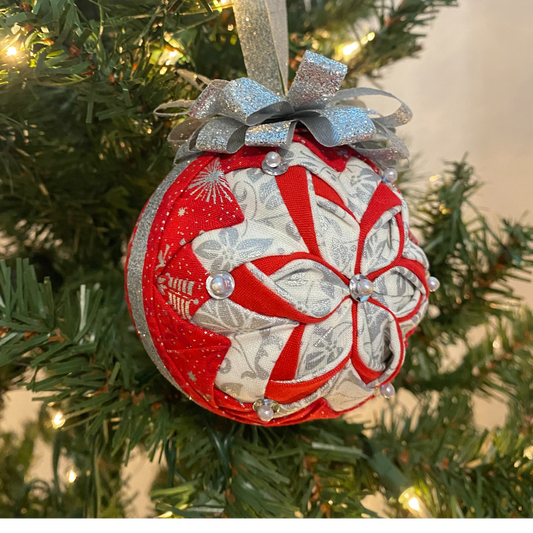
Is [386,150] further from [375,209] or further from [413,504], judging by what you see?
[413,504]

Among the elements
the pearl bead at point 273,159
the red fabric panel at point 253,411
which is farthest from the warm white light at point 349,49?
the red fabric panel at point 253,411

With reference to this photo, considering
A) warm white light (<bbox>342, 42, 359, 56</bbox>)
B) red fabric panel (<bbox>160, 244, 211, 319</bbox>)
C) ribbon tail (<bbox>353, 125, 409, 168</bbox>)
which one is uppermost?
warm white light (<bbox>342, 42, 359, 56</bbox>)

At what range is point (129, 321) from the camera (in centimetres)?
56

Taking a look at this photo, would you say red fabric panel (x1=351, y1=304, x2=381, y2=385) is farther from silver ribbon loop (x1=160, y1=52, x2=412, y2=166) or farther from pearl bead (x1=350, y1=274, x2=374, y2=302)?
silver ribbon loop (x1=160, y1=52, x2=412, y2=166)

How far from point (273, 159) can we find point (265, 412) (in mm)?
196

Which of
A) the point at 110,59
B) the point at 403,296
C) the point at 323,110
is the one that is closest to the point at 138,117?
the point at 110,59

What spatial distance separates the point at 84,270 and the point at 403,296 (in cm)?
37

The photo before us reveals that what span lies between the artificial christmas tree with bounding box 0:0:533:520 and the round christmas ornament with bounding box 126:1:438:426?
0.24ft

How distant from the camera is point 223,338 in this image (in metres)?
0.35

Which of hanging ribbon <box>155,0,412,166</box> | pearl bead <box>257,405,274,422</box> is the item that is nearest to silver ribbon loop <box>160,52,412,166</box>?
hanging ribbon <box>155,0,412,166</box>

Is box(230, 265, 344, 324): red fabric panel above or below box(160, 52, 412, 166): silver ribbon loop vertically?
below

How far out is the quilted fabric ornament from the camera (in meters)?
0.34

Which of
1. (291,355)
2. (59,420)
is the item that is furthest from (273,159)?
(59,420)
